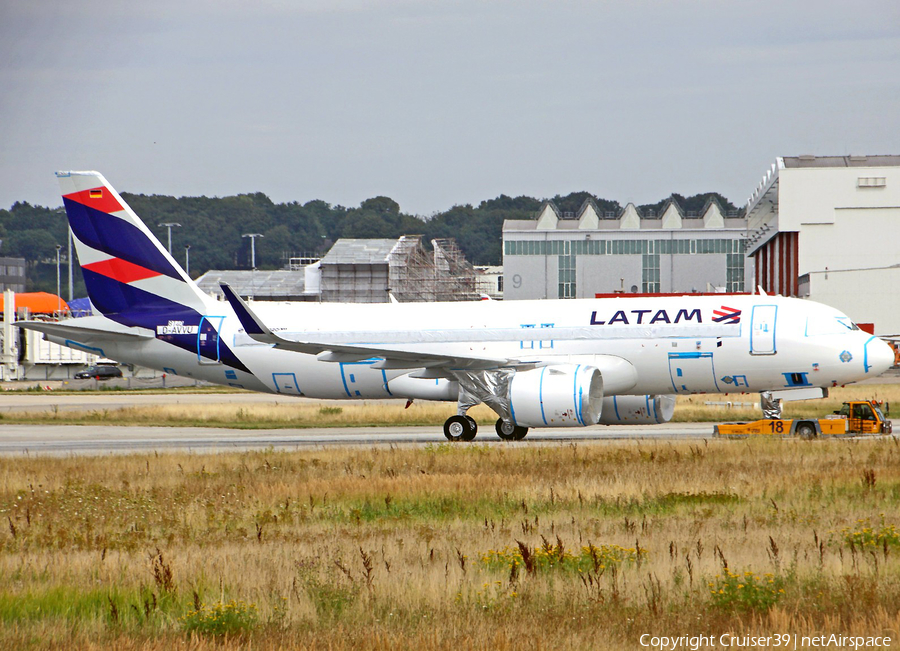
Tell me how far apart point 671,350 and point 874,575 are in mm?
18185

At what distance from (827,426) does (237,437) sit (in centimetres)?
1835

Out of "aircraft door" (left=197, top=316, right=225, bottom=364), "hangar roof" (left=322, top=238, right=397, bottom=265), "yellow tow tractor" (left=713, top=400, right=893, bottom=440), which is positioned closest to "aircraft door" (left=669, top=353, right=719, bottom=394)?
"yellow tow tractor" (left=713, top=400, right=893, bottom=440)

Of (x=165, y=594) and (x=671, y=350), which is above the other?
(x=671, y=350)

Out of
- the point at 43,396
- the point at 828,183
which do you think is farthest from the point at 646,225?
the point at 43,396

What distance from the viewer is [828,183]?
8425cm

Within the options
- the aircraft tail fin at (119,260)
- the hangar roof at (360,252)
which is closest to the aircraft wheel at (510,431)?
the aircraft tail fin at (119,260)

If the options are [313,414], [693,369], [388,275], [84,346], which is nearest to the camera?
[693,369]

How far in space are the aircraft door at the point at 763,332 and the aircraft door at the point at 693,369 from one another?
4.04 feet

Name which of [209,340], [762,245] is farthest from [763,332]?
[762,245]

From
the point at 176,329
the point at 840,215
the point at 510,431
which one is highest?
the point at 840,215

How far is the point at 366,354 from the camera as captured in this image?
28.5 metres

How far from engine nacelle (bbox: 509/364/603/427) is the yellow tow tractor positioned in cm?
416

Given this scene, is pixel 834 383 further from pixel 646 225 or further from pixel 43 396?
pixel 646 225

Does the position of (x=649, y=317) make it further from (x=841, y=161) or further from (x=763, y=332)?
(x=841, y=161)
